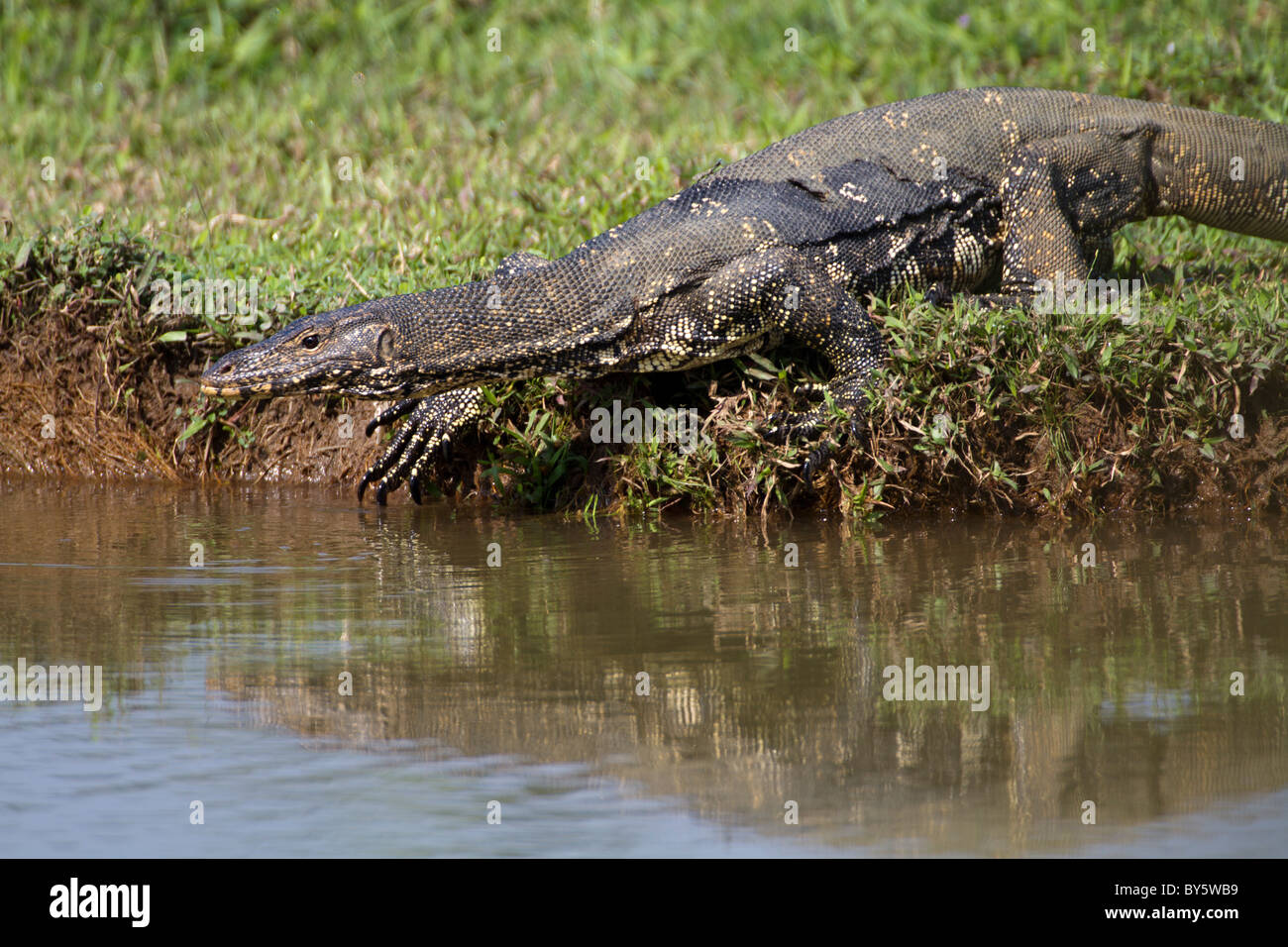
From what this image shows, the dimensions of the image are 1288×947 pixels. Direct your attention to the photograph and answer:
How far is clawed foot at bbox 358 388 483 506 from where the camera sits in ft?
20.1

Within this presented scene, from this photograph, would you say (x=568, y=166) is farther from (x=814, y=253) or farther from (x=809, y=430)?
(x=809, y=430)

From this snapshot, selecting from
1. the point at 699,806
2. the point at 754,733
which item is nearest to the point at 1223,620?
the point at 754,733

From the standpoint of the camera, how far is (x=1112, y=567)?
4785mm

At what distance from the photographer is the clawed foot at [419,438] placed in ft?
20.1

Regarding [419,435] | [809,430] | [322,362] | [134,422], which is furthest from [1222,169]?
[134,422]

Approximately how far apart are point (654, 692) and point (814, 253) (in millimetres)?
2650

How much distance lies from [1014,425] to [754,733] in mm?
2601

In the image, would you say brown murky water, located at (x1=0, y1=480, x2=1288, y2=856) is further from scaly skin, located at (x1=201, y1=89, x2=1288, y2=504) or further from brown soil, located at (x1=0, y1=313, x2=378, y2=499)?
A: brown soil, located at (x1=0, y1=313, x2=378, y2=499)

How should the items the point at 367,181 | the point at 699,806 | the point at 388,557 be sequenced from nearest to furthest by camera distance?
the point at 699,806, the point at 388,557, the point at 367,181

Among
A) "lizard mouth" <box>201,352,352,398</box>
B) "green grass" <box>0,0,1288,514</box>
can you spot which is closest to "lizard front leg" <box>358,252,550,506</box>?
"green grass" <box>0,0,1288,514</box>

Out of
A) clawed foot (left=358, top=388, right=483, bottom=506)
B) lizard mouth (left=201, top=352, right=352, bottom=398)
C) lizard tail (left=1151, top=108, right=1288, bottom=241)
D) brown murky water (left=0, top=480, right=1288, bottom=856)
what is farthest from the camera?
lizard tail (left=1151, top=108, right=1288, bottom=241)

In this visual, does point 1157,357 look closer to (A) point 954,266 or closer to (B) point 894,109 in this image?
(A) point 954,266

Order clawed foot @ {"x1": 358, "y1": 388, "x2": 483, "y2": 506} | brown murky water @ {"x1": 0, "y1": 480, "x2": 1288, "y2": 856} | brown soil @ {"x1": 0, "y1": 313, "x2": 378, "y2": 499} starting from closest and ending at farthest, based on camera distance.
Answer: brown murky water @ {"x1": 0, "y1": 480, "x2": 1288, "y2": 856}, clawed foot @ {"x1": 358, "y1": 388, "x2": 483, "y2": 506}, brown soil @ {"x1": 0, "y1": 313, "x2": 378, "y2": 499}

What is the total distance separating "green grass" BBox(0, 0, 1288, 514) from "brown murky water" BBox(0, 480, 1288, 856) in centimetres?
48
